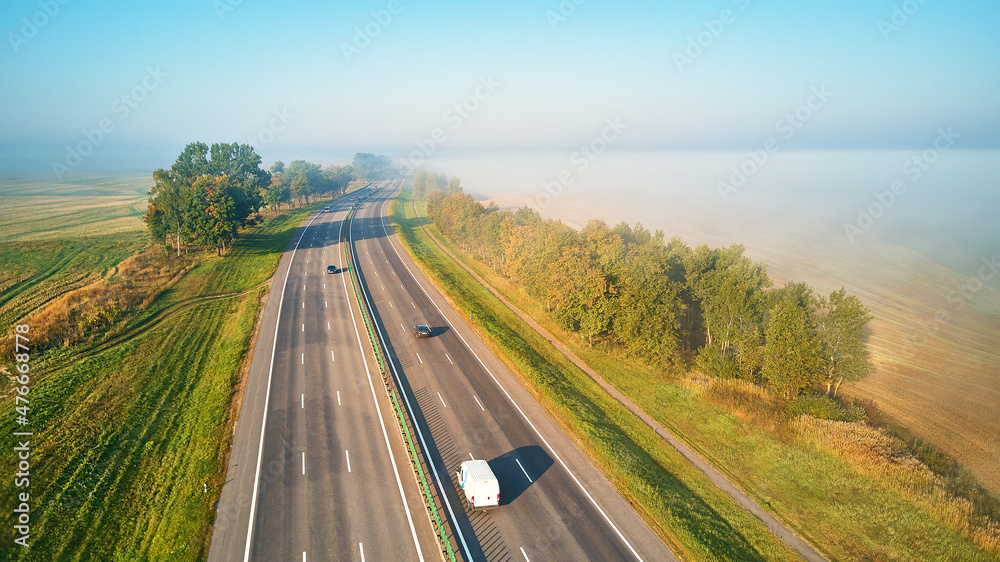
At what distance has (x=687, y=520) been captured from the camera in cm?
2397

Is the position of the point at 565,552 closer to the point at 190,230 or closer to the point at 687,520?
the point at 687,520

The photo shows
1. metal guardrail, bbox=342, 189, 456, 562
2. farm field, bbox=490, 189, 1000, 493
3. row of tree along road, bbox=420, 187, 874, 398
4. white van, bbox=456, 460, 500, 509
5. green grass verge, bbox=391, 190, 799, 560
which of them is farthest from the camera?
row of tree along road, bbox=420, 187, 874, 398

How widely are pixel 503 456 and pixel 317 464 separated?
41.2 ft

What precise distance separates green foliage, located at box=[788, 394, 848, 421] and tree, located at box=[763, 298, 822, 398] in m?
1.42

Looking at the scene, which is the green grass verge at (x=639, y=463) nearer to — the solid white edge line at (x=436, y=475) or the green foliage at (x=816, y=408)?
the solid white edge line at (x=436, y=475)

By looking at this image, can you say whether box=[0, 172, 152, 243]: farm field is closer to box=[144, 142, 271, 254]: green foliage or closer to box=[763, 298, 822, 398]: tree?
box=[144, 142, 271, 254]: green foliage

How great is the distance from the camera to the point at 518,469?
92.1 ft

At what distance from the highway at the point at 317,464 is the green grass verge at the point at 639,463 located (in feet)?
43.0

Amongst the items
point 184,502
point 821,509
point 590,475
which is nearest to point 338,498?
point 184,502

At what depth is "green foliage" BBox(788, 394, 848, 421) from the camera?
33969mm

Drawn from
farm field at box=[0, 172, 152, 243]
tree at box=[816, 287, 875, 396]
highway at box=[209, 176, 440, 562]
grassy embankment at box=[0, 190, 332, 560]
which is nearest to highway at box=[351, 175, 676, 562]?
highway at box=[209, 176, 440, 562]

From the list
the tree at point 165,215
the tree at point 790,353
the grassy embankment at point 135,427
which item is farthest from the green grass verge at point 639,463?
the tree at point 165,215

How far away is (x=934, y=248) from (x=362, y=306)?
123 meters

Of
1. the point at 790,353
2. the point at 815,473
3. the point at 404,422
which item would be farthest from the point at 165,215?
the point at 815,473
